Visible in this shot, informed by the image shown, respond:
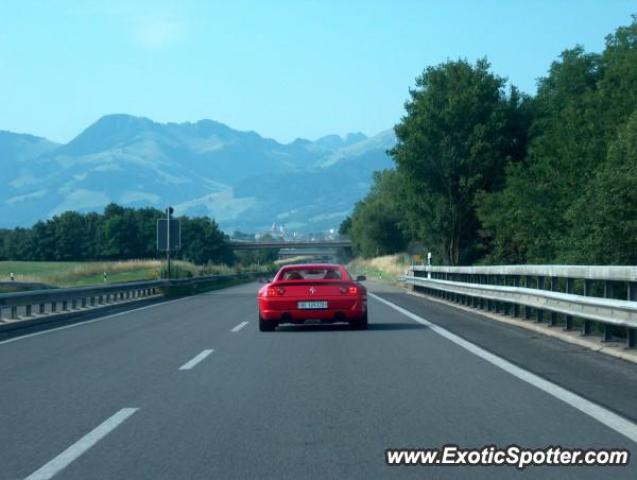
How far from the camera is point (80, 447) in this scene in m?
6.39

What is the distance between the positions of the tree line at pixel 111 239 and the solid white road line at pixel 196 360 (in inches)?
5077

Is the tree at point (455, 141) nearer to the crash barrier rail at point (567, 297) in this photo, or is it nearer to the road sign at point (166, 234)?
the road sign at point (166, 234)

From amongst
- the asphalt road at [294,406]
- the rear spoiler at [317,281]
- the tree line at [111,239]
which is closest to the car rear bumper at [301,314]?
the rear spoiler at [317,281]

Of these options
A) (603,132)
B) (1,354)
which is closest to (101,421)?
(1,354)

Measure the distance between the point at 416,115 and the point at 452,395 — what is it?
51.5m

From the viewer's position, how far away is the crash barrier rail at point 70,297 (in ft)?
63.2

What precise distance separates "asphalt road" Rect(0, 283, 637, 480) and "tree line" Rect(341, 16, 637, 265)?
33.0 metres

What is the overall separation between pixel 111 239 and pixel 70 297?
12988 centimetres

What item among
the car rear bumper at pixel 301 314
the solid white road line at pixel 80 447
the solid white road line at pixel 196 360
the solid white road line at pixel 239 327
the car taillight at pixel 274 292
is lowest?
the solid white road line at pixel 80 447

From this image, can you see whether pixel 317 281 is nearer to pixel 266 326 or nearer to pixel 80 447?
pixel 266 326

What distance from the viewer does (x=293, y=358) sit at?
11.7 m

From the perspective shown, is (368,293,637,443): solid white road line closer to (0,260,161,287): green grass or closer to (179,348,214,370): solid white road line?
(179,348,214,370): solid white road line

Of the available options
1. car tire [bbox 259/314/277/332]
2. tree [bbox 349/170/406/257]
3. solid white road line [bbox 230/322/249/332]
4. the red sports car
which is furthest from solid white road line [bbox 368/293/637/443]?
tree [bbox 349/170/406/257]

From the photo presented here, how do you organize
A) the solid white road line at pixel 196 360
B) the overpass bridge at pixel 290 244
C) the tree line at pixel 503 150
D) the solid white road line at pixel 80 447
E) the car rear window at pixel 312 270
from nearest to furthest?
the solid white road line at pixel 80 447 < the solid white road line at pixel 196 360 < the car rear window at pixel 312 270 < the tree line at pixel 503 150 < the overpass bridge at pixel 290 244
